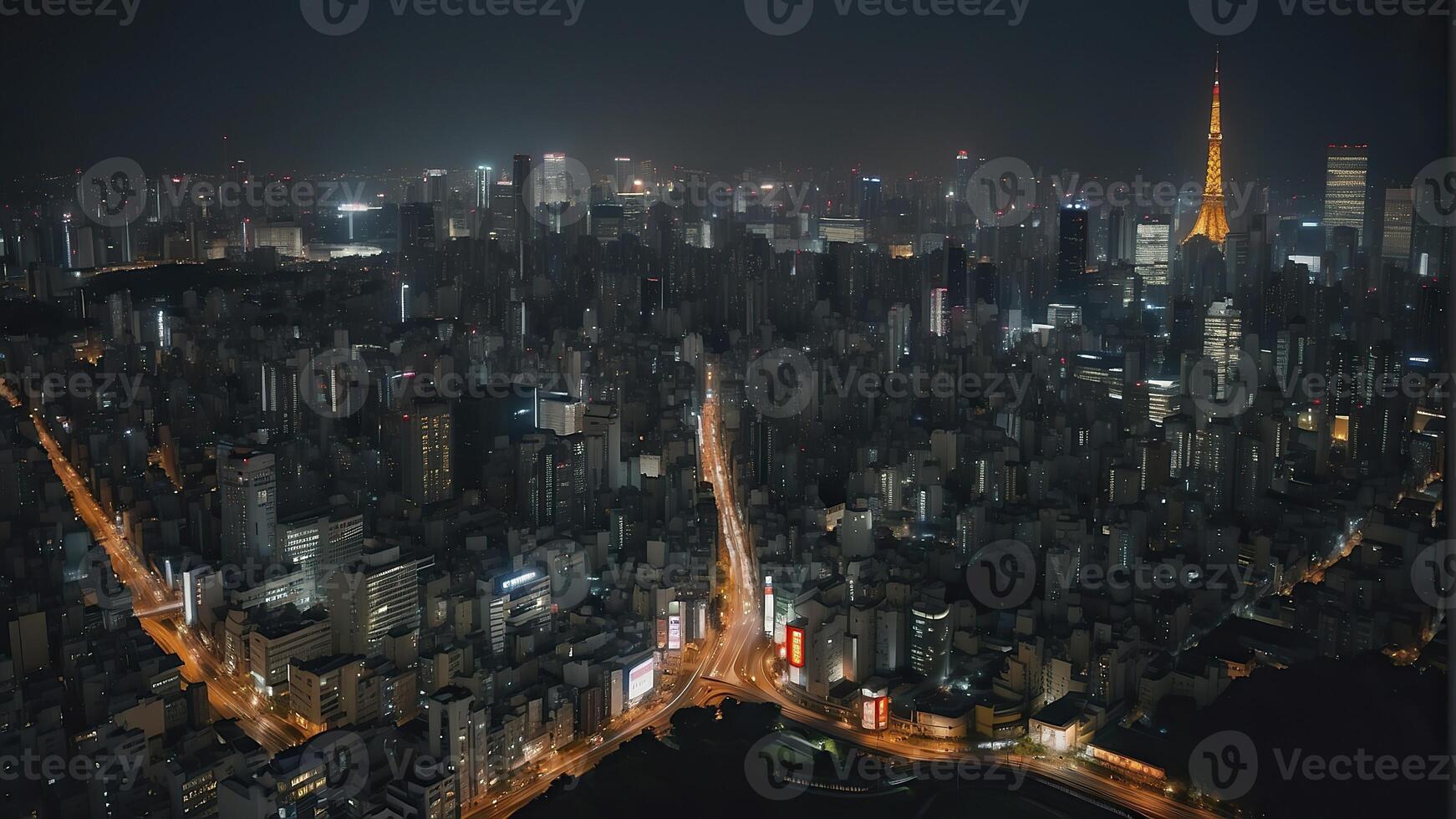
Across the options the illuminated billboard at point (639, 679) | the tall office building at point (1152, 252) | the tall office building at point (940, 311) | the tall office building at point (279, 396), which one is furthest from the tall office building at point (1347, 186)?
the tall office building at point (279, 396)

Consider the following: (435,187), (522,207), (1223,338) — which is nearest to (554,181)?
(522,207)

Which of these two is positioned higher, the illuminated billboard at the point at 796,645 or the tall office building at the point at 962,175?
the tall office building at the point at 962,175

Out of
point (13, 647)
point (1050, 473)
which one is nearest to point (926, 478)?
point (1050, 473)

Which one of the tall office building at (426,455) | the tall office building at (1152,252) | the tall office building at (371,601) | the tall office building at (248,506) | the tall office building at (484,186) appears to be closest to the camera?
the tall office building at (371,601)

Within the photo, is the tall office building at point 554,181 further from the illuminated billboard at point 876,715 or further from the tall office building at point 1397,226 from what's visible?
the tall office building at point 1397,226

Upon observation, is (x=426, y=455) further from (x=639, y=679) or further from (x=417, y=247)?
(x=417, y=247)

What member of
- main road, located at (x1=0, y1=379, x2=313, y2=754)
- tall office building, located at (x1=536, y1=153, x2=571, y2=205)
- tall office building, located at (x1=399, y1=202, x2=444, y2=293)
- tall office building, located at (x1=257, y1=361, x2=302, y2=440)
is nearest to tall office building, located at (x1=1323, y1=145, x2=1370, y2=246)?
main road, located at (x1=0, y1=379, x2=313, y2=754)

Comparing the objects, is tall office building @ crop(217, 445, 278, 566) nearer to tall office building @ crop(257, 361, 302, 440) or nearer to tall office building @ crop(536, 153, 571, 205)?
tall office building @ crop(257, 361, 302, 440)

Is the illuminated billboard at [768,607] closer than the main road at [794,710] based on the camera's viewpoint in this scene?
No
